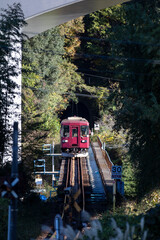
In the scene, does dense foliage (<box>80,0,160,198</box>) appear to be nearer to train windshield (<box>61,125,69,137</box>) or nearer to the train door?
the train door

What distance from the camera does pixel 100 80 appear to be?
40781 mm

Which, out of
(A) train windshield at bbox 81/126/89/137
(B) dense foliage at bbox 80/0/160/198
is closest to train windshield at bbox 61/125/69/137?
(A) train windshield at bbox 81/126/89/137

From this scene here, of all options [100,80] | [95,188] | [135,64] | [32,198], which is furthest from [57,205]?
[100,80]

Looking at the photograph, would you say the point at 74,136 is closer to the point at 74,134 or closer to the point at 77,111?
the point at 74,134

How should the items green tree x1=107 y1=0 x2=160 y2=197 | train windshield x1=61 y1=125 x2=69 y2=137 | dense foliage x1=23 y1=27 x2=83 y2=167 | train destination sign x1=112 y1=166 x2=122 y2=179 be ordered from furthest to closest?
dense foliage x1=23 y1=27 x2=83 y2=167 < train windshield x1=61 y1=125 x2=69 y2=137 < train destination sign x1=112 y1=166 x2=122 y2=179 < green tree x1=107 y1=0 x2=160 y2=197

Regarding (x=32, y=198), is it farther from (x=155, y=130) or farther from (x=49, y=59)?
(x=49, y=59)

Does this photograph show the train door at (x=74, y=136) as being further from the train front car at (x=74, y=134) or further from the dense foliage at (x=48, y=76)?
the dense foliage at (x=48, y=76)

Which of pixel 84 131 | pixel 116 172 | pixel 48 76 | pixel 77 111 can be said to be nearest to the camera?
pixel 116 172

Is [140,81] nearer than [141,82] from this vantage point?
Yes

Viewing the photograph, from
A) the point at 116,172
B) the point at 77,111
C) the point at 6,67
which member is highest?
the point at 6,67

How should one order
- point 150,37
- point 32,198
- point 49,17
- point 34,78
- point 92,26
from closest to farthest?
point 150,37
point 32,198
point 49,17
point 34,78
point 92,26

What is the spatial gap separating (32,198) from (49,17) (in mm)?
8261

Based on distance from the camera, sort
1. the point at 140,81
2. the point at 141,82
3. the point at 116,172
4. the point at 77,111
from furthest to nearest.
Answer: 1. the point at 77,111
2. the point at 116,172
3. the point at 141,82
4. the point at 140,81

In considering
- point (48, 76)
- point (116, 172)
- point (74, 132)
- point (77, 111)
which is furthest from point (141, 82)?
point (77, 111)
